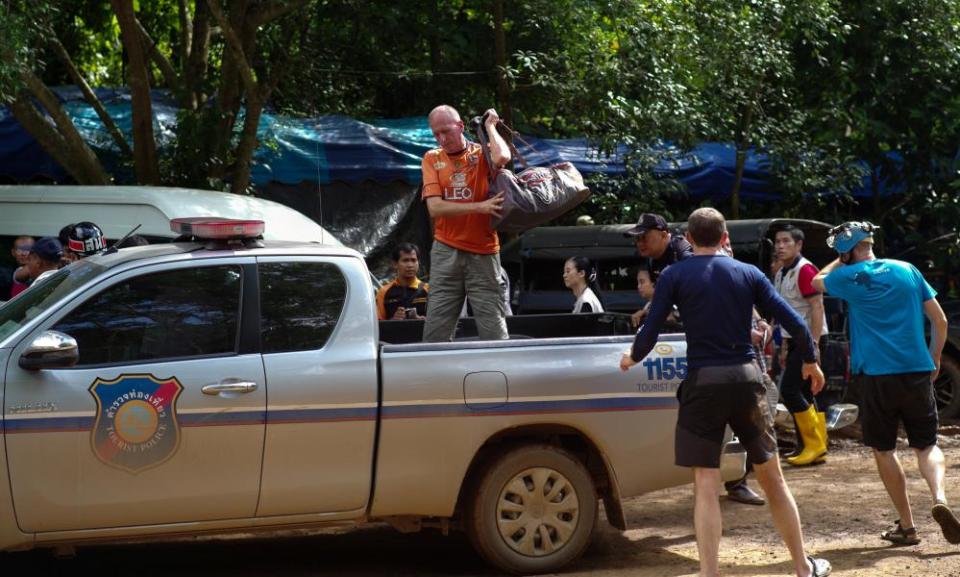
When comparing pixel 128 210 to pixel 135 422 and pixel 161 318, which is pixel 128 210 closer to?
pixel 161 318

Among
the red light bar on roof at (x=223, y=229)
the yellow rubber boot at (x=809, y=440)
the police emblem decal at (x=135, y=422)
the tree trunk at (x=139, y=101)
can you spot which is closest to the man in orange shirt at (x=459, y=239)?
the red light bar on roof at (x=223, y=229)

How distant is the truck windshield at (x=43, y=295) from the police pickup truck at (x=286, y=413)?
21 mm

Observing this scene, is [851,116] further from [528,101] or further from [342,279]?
[342,279]

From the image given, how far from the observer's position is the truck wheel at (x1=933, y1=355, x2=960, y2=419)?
487 inches

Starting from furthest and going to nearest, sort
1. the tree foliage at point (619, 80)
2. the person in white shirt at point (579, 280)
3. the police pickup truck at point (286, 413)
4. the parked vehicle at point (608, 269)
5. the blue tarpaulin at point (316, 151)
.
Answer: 1. the blue tarpaulin at point (316, 151)
2. the tree foliage at point (619, 80)
3. the parked vehicle at point (608, 269)
4. the person in white shirt at point (579, 280)
5. the police pickup truck at point (286, 413)

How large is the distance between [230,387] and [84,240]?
3.05 meters

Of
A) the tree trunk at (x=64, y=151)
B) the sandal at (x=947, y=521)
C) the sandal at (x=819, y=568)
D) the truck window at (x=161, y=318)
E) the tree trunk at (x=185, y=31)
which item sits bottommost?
the sandal at (x=819, y=568)

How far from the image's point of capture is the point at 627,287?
477 inches

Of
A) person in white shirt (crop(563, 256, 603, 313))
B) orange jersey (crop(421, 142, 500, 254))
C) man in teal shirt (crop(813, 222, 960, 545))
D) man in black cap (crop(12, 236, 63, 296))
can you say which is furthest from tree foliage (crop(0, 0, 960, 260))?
man in teal shirt (crop(813, 222, 960, 545))

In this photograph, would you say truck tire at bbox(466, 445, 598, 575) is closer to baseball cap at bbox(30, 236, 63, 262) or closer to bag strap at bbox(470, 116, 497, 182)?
bag strap at bbox(470, 116, 497, 182)

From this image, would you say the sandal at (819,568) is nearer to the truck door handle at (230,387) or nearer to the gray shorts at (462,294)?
the gray shorts at (462,294)

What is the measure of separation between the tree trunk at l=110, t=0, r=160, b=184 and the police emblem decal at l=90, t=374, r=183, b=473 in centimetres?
755

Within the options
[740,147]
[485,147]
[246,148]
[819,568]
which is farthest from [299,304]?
[740,147]

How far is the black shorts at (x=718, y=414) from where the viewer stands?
5.96 metres
